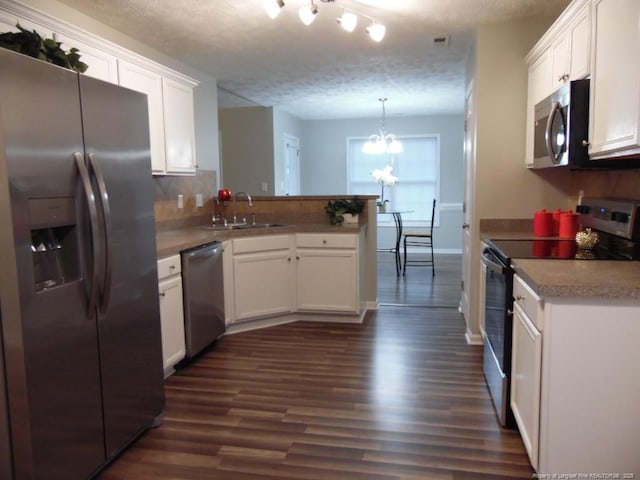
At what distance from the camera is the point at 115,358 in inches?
82.0

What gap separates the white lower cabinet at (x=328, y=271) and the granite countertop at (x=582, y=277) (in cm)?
199

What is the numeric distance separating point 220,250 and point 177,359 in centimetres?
90

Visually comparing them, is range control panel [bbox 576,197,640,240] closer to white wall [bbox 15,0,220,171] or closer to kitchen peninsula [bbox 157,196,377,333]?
kitchen peninsula [bbox 157,196,377,333]

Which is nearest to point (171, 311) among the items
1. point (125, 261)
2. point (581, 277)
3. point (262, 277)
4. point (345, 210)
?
point (125, 261)

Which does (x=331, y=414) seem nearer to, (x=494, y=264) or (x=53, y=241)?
(x=494, y=264)

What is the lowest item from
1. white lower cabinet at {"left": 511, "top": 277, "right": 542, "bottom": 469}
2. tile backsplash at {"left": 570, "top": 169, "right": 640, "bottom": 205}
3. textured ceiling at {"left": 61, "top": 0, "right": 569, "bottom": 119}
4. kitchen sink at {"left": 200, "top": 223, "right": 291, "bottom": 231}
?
white lower cabinet at {"left": 511, "top": 277, "right": 542, "bottom": 469}

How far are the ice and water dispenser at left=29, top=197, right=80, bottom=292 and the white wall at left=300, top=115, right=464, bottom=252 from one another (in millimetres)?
6982

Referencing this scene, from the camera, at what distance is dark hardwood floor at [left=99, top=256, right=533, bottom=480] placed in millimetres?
2078

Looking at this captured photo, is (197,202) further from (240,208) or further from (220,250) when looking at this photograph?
(220,250)

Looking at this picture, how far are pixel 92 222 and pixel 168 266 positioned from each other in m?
1.07

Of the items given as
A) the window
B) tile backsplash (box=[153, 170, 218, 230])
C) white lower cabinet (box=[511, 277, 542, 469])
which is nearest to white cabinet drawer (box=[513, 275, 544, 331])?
white lower cabinet (box=[511, 277, 542, 469])

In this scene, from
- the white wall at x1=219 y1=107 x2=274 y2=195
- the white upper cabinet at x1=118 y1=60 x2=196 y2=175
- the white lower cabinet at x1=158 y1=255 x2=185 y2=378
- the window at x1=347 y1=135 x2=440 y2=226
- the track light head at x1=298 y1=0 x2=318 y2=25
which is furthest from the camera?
the window at x1=347 y1=135 x2=440 y2=226

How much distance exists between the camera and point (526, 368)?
6.62ft

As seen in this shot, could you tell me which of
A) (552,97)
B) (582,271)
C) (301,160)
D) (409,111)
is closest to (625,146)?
(582,271)
